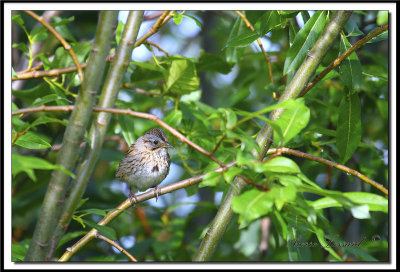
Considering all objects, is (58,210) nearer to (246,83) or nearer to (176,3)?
(176,3)

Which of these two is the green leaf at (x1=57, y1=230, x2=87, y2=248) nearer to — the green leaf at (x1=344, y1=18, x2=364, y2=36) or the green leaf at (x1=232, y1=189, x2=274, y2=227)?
the green leaf at (x1=232, y1=189, x2=274, y2=227)

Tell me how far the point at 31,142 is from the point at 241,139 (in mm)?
1281

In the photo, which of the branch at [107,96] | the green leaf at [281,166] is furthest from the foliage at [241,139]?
the branch at [107,96]

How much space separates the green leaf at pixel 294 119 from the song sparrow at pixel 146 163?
2509mm

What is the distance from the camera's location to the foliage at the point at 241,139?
213 cm

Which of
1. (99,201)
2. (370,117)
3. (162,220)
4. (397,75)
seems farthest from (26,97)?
(370,117)

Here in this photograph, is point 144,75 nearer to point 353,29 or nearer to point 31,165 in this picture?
point 353,29

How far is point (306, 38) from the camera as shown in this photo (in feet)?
9.92

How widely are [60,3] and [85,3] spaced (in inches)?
5.5

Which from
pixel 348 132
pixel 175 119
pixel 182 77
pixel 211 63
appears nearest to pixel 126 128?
pixel 175 119

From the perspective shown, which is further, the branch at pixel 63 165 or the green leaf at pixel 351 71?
the green leaf at pixel 351 71

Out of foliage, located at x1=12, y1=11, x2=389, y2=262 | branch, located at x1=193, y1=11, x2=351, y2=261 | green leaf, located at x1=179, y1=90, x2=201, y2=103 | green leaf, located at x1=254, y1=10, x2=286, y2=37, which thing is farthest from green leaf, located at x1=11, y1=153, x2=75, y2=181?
green leaf, located at x1=179, y1=90, x2=201, y2=103

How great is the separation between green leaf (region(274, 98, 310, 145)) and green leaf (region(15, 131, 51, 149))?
4.19 feet

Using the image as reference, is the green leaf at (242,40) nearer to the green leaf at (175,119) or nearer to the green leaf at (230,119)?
the green leaf at (175,119)
